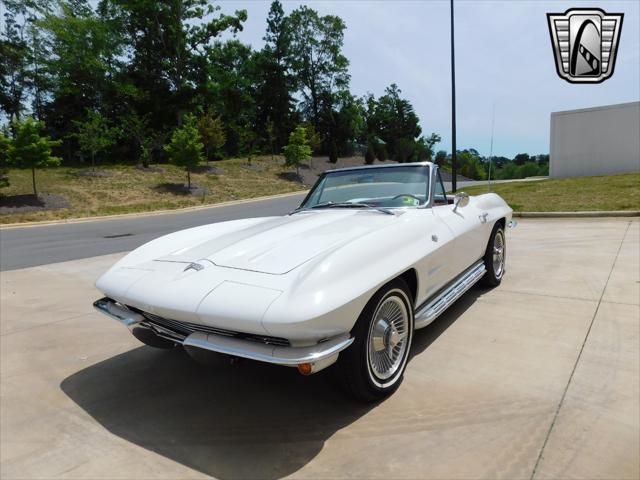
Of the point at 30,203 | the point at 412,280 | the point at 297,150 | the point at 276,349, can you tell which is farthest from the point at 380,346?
the point at 297,150

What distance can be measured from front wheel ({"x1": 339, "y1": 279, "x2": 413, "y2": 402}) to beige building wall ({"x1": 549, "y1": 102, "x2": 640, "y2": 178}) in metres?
24.4

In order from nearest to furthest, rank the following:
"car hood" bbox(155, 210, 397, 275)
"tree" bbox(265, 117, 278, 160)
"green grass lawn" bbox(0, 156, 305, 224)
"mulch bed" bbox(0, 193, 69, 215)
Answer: "car hood" bbox(155, 210, 397, 275) → "mulch bed" bbox(0, 193, 69, 215) → "green grass lawn" bbox(0, 156, 305, 224) → "tree" bbox(265, 117, 278, 160)

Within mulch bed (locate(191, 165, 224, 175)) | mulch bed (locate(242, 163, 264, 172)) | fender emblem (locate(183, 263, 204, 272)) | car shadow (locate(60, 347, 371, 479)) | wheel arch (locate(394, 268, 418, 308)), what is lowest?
car shadow (locate(60, 347, 371, 479))

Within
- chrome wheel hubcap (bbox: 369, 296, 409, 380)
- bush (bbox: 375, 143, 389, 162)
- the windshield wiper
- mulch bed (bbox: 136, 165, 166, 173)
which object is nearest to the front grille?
chrome wheel hubcap (bbox: 369, 296, 409, 380)

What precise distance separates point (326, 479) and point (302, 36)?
194 ft

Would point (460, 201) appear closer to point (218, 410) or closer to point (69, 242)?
point (218, 410)

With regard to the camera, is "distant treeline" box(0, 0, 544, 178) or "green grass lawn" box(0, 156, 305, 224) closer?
"green grass lawn" box(0, 156, 305, 224)

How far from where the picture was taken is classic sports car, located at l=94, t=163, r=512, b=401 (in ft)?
6.68

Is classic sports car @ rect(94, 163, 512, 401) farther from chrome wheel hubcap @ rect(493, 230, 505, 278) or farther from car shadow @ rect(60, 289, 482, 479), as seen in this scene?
chrome wheel hubcap @ rect(493, 230, 505, 278)

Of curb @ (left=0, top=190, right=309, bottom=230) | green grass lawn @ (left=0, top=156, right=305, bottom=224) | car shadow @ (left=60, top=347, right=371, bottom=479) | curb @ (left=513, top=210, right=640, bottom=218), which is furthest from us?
green grass lawn @ (left=0, top=156, right=305, bottom=224)

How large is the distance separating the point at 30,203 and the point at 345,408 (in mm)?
20569

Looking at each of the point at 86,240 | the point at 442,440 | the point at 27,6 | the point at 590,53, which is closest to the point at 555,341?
the point at 442,440

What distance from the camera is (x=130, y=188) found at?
2341 cm

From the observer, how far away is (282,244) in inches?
106
